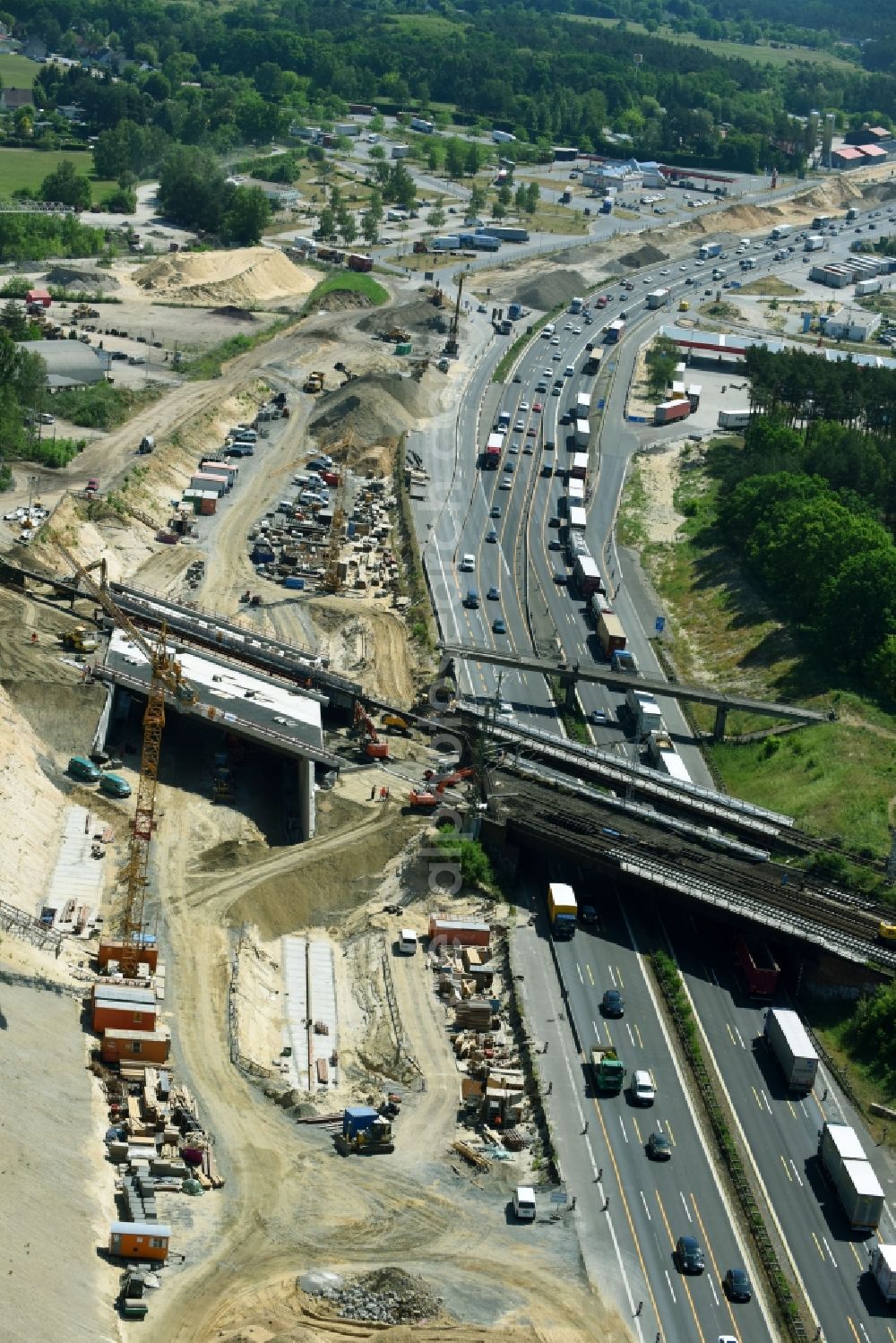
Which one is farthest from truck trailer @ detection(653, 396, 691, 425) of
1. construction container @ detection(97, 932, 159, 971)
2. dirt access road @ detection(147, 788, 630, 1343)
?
Answer: construction container @ detection(97, 932, 159, 971)

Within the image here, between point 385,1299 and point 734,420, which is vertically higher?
point 385,1299

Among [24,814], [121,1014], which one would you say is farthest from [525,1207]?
[24,814]

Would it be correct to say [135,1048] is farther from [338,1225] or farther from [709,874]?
[709,874]

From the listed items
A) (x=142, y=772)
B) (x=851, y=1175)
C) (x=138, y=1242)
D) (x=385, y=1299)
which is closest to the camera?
(x=385, y=1299)

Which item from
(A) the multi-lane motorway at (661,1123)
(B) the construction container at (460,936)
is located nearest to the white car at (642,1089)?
(A) the multi-lane motorway at (661,1123)

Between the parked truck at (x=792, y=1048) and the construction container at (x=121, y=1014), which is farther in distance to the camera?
the parked truck at (x=792, y=1048)

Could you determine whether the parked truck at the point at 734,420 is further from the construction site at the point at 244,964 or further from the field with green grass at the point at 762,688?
the construction site at the point at 244,964

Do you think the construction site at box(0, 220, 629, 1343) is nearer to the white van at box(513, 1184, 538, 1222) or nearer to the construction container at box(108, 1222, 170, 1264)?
the construction container at box(108, 1222, 170, 1264)
